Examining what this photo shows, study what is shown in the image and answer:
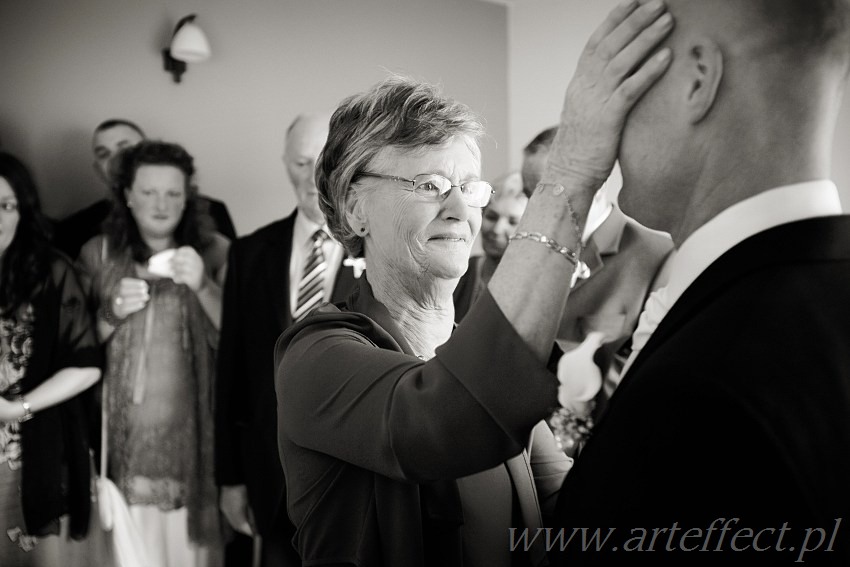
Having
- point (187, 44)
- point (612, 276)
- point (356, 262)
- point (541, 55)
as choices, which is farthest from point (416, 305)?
point (541, 55)

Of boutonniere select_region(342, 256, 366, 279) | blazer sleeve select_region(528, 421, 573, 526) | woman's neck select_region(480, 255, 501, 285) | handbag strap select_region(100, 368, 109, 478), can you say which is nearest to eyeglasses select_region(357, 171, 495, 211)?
boutonniere select_region(342, 256, 366, 279)

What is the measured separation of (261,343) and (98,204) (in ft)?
4.57

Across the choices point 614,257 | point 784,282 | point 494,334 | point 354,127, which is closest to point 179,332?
point 614,257

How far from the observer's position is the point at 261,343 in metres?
3.03

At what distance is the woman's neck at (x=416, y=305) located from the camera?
1.29 metres

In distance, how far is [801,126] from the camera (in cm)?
71

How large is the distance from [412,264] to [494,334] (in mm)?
482

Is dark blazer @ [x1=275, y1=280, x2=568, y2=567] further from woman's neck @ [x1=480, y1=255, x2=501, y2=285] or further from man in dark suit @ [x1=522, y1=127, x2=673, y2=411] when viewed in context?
woman's neck @ [x1=480, y1=255, x2=501, y2=285]

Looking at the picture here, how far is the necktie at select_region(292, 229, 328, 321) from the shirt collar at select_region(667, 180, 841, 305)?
2325 millimetres

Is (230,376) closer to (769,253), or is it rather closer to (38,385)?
(38,385)

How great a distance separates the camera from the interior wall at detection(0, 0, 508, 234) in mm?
4035

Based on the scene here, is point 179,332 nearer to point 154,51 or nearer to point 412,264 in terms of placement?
point 154,51

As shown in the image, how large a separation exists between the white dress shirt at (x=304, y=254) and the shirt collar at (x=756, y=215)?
2314 mm

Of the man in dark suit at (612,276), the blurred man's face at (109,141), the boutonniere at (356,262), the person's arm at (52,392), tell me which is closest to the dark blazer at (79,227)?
the blurred man's face at (109,141)
